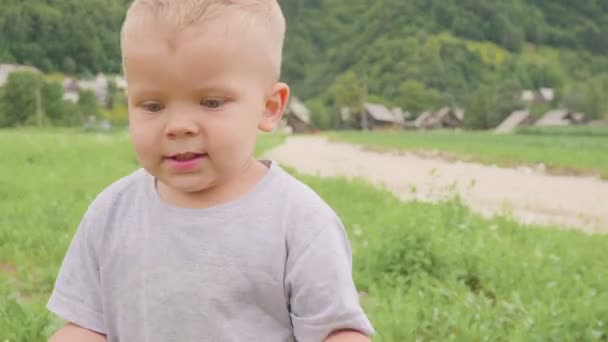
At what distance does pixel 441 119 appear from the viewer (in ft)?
222

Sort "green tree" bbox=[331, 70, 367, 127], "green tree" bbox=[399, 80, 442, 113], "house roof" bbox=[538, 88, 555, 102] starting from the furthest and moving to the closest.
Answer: "green tree" bbox=[331, 70, 367, 127] < "green tree" bbox=[399, 80, 442, 113] < "house roof" bbox=[538, 88, 555, 102]

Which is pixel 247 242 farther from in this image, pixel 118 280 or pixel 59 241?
pixel 59 241

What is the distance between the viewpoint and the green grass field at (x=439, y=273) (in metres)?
3.24

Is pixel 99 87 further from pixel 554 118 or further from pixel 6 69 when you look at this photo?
pixel 554 118

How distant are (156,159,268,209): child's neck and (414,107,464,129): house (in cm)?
6354

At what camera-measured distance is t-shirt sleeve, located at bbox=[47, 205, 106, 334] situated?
1755mm

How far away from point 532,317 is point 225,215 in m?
2.18

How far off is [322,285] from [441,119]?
67.6 metres

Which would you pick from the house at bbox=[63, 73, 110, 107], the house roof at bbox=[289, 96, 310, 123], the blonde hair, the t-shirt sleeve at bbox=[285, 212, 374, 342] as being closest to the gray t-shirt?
the t-shirt sleeve at bbox=[285, 212, 374, 342]

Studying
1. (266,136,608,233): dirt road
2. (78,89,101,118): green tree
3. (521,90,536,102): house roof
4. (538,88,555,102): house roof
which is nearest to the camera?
(266,136,608,233): dirt road

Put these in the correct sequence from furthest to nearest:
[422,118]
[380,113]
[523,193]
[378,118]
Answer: [380,113]
[378,118]
[422,118]
[523,193]

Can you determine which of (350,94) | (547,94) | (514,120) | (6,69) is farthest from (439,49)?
(6,69)

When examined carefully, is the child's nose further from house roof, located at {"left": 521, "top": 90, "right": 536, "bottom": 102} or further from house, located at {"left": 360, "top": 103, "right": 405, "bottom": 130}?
house, located at {"left": 360, "top": 103, "right": 405, "bottom": 130}

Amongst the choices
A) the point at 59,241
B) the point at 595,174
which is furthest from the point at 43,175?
the point at 595,174
